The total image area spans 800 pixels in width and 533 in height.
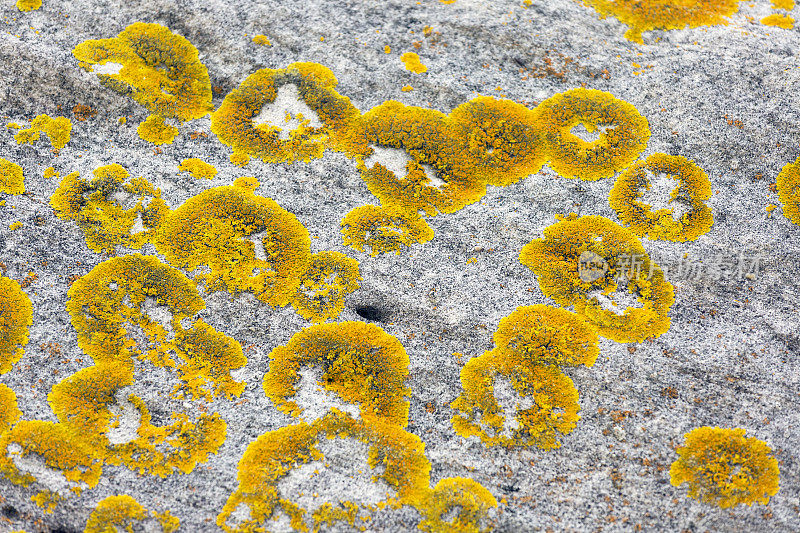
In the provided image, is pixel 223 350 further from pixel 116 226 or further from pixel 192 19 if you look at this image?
pixel 192 19

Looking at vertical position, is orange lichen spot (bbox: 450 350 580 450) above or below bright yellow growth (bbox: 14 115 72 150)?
below

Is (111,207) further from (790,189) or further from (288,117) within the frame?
(790,189)

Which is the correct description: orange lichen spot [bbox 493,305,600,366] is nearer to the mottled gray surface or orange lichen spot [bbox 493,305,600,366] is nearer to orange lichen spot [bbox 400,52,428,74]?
the mottled gray surface

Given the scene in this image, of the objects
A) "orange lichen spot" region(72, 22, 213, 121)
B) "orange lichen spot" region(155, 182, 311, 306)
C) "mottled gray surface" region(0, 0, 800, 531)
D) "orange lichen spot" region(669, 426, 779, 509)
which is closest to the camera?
"orange lichen spot" region(669, 426, 779, 509)

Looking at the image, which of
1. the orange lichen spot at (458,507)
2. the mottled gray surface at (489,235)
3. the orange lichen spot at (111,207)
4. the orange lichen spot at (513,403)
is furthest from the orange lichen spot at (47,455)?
the orange lichen spot at (513,403)

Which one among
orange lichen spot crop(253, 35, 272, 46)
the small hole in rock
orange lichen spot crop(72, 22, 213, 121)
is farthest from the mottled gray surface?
orange lichen spot crop(72, 22, 213, 121)

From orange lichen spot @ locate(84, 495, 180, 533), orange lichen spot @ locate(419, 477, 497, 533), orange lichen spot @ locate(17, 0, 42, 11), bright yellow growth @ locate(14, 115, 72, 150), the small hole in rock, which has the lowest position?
orange lichen spot @ locate(419, 477, 497, 533)

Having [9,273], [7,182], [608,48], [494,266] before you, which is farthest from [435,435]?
[608,48]

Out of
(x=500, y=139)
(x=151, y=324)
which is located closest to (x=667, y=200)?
(x=500, y=139)
